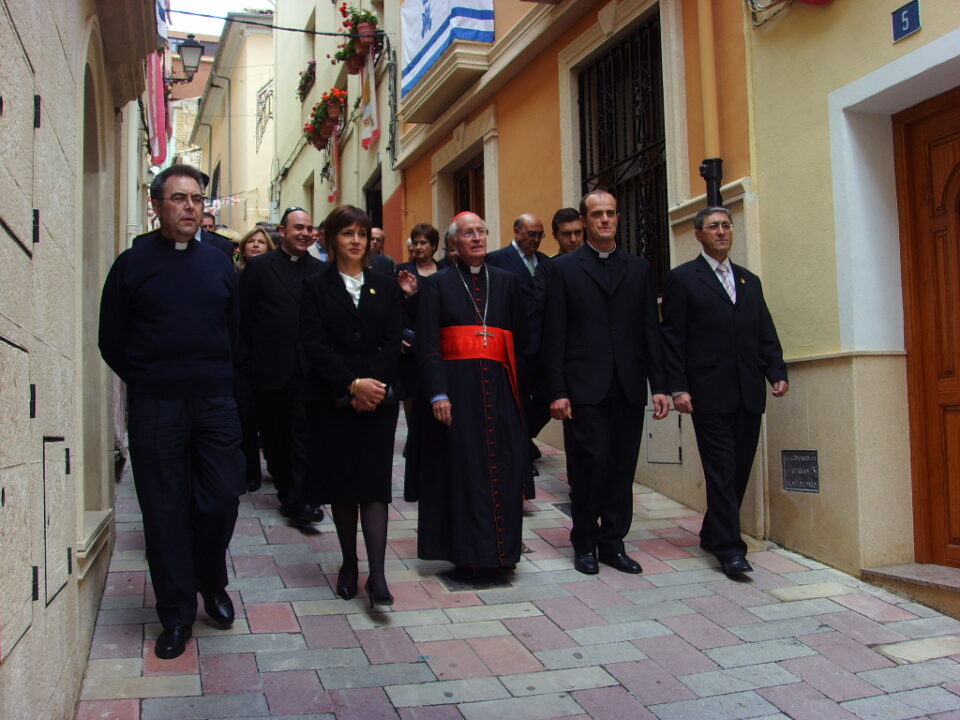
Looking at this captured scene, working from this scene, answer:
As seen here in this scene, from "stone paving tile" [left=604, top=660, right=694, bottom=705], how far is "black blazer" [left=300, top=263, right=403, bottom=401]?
1671 mm

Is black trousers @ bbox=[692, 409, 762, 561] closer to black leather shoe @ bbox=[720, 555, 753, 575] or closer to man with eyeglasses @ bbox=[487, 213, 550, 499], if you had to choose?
black leather shoe @ bbox=[720, 555, 753, 575]

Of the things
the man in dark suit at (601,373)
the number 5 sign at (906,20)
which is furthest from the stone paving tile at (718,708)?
the number 5 sign at (906,20)

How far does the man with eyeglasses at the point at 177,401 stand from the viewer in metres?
3.98

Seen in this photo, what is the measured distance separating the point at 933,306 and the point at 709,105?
1.98 metres

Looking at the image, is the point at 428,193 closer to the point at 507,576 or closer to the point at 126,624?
the point at 507,576

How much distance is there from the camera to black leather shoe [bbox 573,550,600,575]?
17.0 feet

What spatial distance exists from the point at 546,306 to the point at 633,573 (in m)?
1.50

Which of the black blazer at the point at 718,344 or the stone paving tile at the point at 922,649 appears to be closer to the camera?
the stone paving tile at the point at 922,649

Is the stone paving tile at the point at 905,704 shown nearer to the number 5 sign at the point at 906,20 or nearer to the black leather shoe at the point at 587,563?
the black leather shoe at the point at 587,563

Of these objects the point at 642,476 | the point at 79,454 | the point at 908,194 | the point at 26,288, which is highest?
the point at 908,194

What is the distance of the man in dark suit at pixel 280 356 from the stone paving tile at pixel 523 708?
8.80ft

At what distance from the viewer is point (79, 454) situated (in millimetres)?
3988

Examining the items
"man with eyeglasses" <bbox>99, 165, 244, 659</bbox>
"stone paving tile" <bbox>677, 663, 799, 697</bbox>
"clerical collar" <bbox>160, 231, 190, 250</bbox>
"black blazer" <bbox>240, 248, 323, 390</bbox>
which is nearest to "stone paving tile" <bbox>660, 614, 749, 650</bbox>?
"stone paving tile" <bbox>677, 663, 799, 697</bbox>

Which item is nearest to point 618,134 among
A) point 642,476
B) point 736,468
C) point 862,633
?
point 642,476
